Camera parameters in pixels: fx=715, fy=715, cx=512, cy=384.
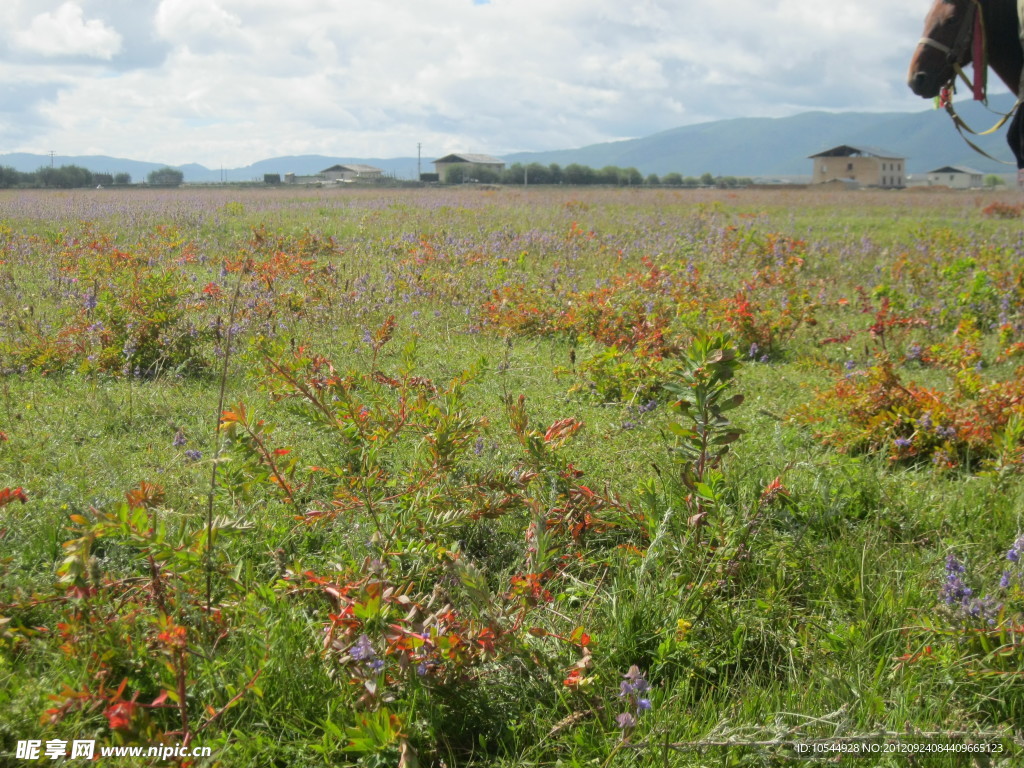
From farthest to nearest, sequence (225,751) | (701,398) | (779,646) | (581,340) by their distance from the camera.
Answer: (581,340) < (701,398) < (779,646) < (225,751)

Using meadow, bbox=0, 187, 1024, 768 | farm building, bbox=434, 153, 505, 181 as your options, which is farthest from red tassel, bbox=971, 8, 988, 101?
farm building, bbox=434, 153, 505, 181

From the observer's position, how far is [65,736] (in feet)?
6.05

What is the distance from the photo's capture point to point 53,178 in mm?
33875

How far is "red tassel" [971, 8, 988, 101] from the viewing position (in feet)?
14.7

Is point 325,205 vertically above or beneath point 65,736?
above

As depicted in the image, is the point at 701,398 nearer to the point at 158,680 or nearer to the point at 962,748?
the point at 962,748

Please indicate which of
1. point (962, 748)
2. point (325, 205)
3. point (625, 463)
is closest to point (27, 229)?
point (325, 205)

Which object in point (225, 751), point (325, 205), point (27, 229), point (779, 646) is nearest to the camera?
point (225, 751)

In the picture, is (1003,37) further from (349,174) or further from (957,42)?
(349,174)

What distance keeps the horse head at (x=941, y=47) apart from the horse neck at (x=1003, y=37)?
0.40 feet

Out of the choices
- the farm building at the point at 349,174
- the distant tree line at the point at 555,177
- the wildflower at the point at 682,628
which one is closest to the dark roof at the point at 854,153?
the distant tree line at the point at 555,177

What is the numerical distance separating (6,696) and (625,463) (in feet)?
9.24

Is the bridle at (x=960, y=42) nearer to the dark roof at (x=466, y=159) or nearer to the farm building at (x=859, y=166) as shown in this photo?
the farm building at (x=859, y=166)

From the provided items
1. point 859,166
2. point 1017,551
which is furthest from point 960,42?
point 859,166
